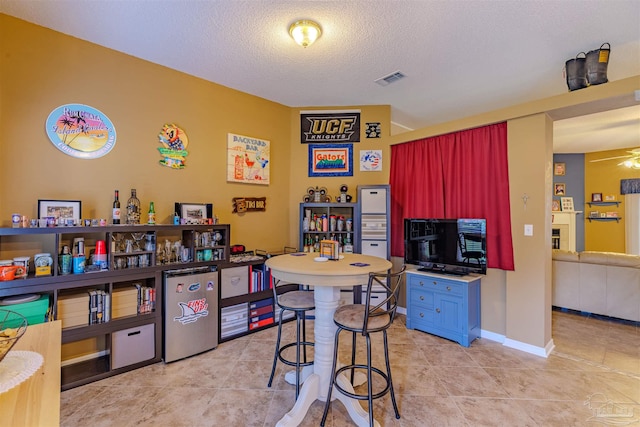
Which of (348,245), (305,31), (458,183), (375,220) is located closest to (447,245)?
(458,183)

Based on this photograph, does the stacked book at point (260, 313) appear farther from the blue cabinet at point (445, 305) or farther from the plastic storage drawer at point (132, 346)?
the blue cabinet at point (445, 305)

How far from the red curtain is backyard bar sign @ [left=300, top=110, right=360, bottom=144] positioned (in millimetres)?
→ 677

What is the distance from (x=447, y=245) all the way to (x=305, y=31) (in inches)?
106

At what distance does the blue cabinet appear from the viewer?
3.09m

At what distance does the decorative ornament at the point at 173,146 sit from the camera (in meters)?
3.08

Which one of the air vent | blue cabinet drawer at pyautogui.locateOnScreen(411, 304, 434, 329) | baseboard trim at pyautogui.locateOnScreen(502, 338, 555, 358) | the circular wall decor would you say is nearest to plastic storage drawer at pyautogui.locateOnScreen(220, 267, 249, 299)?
the circular wall decor

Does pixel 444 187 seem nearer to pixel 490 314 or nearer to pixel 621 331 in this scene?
pixel 490 314

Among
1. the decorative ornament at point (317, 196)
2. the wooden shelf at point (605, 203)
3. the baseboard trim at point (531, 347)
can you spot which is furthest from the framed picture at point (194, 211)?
the wooden shelf at point (605, 203)

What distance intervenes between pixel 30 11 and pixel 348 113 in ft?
10.7

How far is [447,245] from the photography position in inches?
135

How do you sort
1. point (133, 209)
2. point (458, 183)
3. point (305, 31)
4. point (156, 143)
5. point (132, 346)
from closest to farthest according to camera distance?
point (305, 31) → point (132, 346) → point (133, 209) → point (156, 143) → point (458, 183)

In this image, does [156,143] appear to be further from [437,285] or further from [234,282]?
[437,285]

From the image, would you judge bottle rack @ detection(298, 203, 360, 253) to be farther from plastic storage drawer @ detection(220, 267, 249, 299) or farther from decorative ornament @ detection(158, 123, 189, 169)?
decorative ornament @ detection(158, 123, 189, 169)

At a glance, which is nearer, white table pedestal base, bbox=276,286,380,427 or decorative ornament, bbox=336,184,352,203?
white table pedestal base, bbox=276,286,380,427
